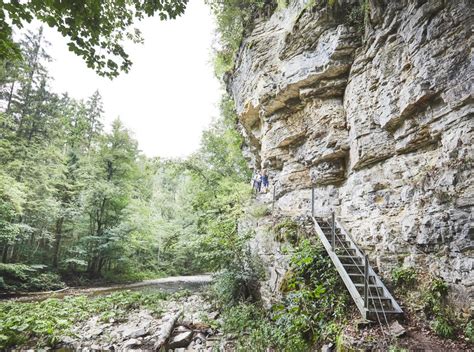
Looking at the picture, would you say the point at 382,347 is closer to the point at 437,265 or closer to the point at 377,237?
the point at 437,265

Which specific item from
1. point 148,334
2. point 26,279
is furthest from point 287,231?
point 26,279

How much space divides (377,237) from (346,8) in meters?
8.16

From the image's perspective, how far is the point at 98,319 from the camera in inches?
350

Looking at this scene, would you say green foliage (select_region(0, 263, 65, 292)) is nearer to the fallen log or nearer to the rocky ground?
the rocky ground

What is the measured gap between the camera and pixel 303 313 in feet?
17.7

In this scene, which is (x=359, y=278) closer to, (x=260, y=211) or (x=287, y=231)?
(x=287, y=231)

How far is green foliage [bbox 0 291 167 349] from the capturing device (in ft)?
21.7

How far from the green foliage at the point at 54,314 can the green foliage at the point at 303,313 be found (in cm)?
475

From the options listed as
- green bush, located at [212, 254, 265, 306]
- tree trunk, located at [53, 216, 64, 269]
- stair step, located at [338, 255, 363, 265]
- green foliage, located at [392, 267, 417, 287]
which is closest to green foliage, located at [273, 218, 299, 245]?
green bush, located at [212, 254, 265, 306]

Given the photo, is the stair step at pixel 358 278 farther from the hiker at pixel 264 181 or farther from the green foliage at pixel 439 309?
the hiker at pixel 264 181

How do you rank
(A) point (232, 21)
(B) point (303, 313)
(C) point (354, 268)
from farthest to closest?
(A) point (232, 21), (C) point (354, 268), (B) point (303, 313)

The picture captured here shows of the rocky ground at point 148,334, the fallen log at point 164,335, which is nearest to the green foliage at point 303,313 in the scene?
the rocky ground at point 148,334

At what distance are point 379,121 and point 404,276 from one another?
4.23 meters

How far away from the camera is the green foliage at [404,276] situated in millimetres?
5002
